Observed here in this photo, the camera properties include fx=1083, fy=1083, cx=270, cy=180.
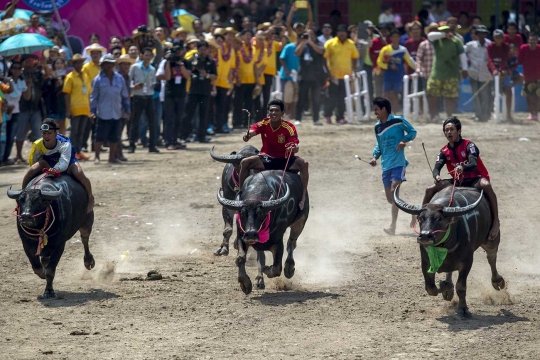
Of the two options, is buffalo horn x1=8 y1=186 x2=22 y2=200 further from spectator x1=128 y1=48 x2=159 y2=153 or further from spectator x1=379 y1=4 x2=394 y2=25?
spectator x1=379 y1=4 x2=394 y2=25

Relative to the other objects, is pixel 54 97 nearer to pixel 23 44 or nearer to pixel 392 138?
pixel 23 44

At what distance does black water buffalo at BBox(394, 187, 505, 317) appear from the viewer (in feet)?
33.1

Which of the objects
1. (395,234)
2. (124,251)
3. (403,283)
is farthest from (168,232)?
(403,283)

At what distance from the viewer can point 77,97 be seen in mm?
19984

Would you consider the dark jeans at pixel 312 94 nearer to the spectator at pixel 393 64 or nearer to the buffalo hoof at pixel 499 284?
the spectator at pixel 393 64

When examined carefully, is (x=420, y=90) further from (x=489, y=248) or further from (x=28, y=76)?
(x=489, y=248)

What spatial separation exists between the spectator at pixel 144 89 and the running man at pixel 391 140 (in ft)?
24.8

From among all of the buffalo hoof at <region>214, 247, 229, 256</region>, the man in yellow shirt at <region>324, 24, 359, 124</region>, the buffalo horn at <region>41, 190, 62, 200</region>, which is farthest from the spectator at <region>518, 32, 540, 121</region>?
the buffalo horn at <region>41, 190, 62, 200</region>

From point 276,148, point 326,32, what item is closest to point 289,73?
point 326,32

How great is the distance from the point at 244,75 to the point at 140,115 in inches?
145

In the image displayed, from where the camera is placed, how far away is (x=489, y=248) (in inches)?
440

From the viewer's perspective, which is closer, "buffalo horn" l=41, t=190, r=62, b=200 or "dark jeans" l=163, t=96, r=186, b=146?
"buffalo horn" l=41, t=190, r=62, b=200

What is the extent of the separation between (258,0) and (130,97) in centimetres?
1056

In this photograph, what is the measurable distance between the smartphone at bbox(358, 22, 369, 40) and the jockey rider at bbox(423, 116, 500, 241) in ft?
57.9
